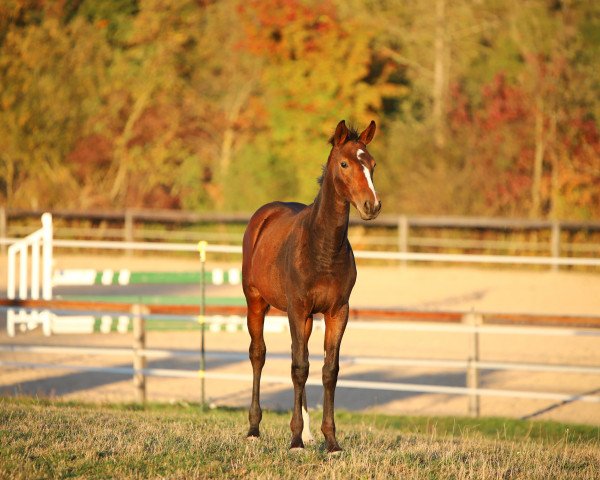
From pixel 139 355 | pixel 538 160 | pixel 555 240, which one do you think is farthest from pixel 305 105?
pixel 139 355

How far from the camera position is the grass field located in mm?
5633

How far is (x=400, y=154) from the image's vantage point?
2480 cm

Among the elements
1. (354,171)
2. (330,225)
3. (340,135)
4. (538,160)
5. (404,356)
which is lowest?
(404,356)

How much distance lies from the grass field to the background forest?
16.6 m

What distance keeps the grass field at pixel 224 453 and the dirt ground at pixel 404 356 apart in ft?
10.7

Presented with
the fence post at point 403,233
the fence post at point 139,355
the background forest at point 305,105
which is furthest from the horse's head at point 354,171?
the background forest at point 305,105

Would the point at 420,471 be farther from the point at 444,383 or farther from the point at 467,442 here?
the point at 444,383

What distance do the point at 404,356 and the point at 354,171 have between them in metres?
7.45

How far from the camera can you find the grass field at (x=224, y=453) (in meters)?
5.63

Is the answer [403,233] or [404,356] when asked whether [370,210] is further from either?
[403,233]

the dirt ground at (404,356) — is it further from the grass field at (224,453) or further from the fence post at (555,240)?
the grass field at (224,453)

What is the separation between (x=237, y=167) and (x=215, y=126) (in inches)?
157

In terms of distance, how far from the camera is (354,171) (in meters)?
5.97

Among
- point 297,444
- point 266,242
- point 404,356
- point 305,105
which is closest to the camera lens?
point 297,444
